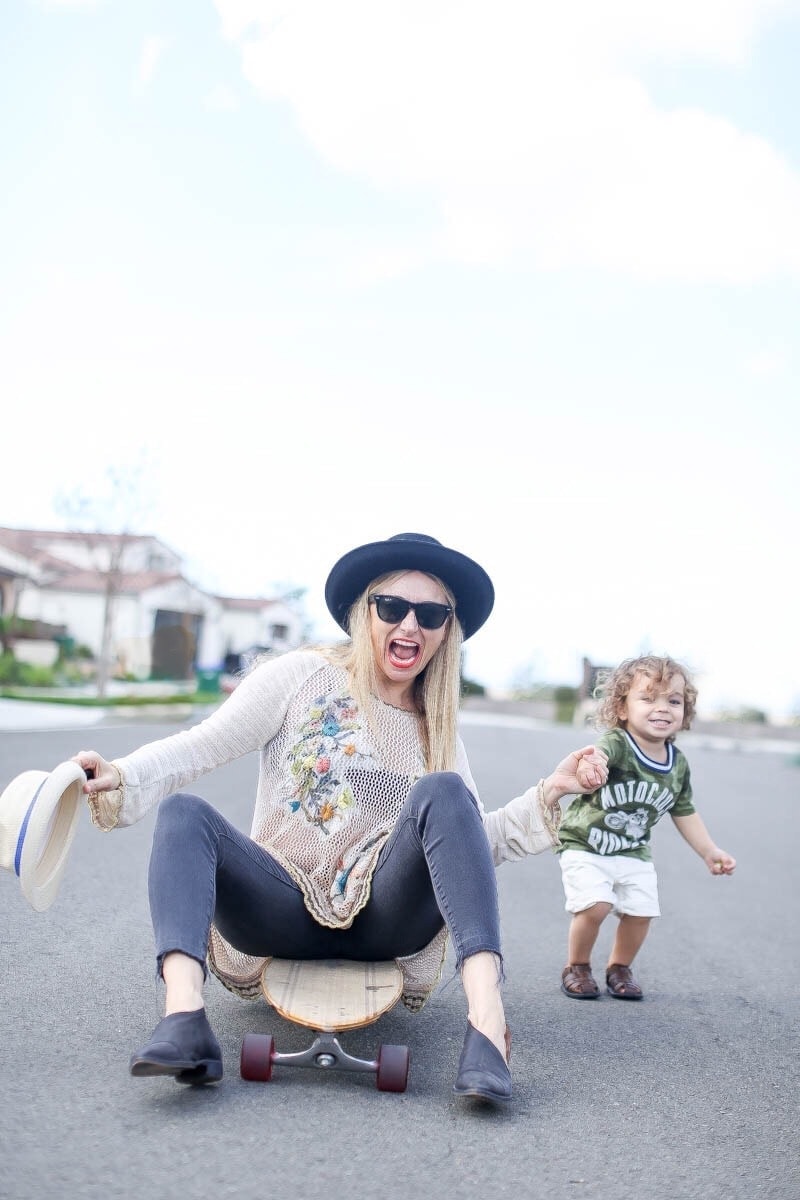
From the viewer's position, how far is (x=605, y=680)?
4.86m

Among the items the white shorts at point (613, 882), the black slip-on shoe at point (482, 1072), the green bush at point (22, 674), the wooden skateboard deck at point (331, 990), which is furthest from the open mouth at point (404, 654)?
the green bush at point (22, 674)

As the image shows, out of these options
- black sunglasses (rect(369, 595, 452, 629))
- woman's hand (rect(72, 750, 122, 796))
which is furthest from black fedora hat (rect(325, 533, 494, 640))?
woman's hand (rect(72, 750, 122, 796))

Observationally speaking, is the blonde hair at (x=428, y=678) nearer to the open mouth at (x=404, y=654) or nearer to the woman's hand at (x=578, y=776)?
the open mouth at (x=404, y=654)

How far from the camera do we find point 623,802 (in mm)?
4543

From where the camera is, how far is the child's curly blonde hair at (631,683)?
183 inches

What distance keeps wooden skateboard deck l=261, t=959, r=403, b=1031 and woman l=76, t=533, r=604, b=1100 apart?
46mm

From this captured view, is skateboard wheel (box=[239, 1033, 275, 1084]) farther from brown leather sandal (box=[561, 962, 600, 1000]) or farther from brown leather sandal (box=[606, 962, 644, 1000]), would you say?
brown leather sandal (box=[606, 962, 644, 1000])

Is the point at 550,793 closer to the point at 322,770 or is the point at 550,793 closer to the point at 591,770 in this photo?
the point at 591,770

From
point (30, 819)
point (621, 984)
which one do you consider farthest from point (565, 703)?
point (30, 819)

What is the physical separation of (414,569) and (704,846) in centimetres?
168

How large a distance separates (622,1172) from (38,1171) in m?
1.19

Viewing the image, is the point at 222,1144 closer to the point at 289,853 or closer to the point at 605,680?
the point at 289,853

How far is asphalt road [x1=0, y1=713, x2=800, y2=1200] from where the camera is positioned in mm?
2443

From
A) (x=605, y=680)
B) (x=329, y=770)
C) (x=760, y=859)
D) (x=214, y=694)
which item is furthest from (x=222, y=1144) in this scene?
(x=214, y=694)
